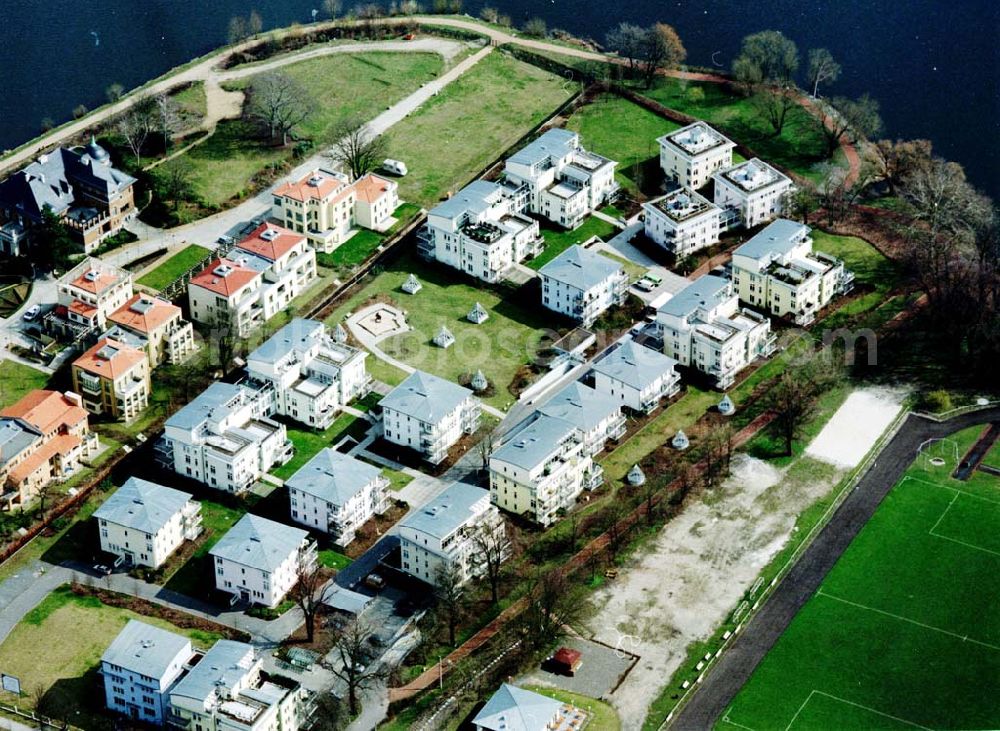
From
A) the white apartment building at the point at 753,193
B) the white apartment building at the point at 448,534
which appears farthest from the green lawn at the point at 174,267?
the white apartment building at the point at 753,193

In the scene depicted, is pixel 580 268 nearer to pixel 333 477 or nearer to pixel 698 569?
pixel 333 477

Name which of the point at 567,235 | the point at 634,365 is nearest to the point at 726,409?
the point at 634,365

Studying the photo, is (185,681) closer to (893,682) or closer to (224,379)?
(224,379)

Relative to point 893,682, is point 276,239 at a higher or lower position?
higher

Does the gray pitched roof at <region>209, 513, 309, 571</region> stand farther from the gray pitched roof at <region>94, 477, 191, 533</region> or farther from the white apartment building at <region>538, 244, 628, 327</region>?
the white apartment building at <region>538, 244, 628, 327</region>

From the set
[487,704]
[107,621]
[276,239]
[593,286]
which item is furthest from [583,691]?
[276,239]

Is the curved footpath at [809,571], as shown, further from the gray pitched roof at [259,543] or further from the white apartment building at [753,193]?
the white apartment building at [753,193]

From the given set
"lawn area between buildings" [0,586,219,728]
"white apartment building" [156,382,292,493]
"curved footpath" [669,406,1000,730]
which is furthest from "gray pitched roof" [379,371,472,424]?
"curved footpath" [669,406,1000,730]
